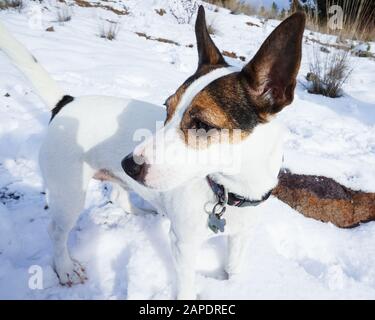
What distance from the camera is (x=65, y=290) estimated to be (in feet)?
7.48

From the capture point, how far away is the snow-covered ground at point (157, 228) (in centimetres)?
231

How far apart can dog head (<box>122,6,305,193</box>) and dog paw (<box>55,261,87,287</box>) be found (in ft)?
3.42

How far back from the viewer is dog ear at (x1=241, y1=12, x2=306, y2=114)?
148 cm

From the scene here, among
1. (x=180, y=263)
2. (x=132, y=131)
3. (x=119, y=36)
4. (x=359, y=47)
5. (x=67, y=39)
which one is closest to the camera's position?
(x=180, y=263)

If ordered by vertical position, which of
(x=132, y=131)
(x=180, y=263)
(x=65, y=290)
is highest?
(x=132, y=131)

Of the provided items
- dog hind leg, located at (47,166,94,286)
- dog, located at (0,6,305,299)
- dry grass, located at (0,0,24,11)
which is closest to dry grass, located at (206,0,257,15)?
dry grass, located at (0,0,24,11)

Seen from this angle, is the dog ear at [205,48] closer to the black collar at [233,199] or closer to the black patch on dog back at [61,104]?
the black collar at [233,199]

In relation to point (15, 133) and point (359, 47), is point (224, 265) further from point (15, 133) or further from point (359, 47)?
point (359, 47)

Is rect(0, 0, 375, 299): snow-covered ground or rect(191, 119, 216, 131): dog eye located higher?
rect(191, 119, 216, 131): dog eye

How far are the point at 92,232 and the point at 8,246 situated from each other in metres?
0.63

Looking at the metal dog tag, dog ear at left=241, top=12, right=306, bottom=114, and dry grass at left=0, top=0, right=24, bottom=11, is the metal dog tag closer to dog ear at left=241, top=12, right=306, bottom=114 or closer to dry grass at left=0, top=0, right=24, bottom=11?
dog ear at left=241, top=12, right=306, bottom=114

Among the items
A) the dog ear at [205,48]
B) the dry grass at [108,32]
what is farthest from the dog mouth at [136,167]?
the dry grass at [108,32]

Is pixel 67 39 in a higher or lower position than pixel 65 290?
higher

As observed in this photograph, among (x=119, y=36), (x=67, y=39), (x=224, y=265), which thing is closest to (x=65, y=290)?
(x=224, y=265)
